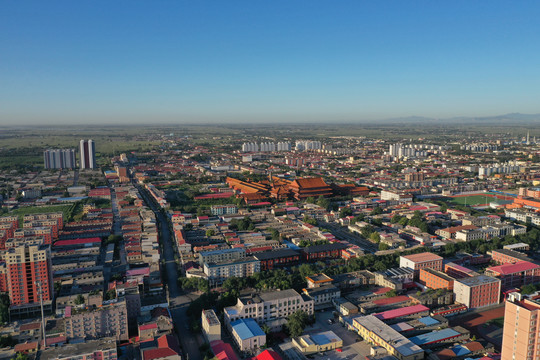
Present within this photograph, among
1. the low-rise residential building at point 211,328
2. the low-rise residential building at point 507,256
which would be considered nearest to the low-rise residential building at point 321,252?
the low-rise residential building at point 507,256

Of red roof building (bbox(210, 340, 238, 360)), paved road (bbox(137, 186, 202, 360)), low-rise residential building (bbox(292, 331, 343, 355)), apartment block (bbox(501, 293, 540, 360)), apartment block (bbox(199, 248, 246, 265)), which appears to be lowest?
paved road (bbox(137, 186, 202, 360))

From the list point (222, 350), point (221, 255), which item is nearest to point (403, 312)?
point (222, 350)

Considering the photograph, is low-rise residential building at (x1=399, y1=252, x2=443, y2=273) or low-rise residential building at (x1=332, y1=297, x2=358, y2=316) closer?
low-rise residential building at (x1=332, y1=297, x2=358, y2=316)

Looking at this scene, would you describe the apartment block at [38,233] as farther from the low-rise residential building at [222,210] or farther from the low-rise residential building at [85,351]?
the low-rise residential building at [85,351]

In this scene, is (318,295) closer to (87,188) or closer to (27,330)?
(27,330)

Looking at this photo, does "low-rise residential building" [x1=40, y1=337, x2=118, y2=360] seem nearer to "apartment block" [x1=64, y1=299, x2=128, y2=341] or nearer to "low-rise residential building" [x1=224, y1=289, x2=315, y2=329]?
"apartment block" [x1=64, y1=299, x2=128, y2=341]

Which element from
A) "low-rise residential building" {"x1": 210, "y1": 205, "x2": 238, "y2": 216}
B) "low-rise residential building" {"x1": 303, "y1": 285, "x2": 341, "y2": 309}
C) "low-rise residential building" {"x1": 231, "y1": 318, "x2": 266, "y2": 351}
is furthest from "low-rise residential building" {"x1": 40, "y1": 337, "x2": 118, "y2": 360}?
"low-rise residential building" {"x1": 210, "y1": 205, "x2": 238, "y2": 216}

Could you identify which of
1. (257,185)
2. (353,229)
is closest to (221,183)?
(257,185)
